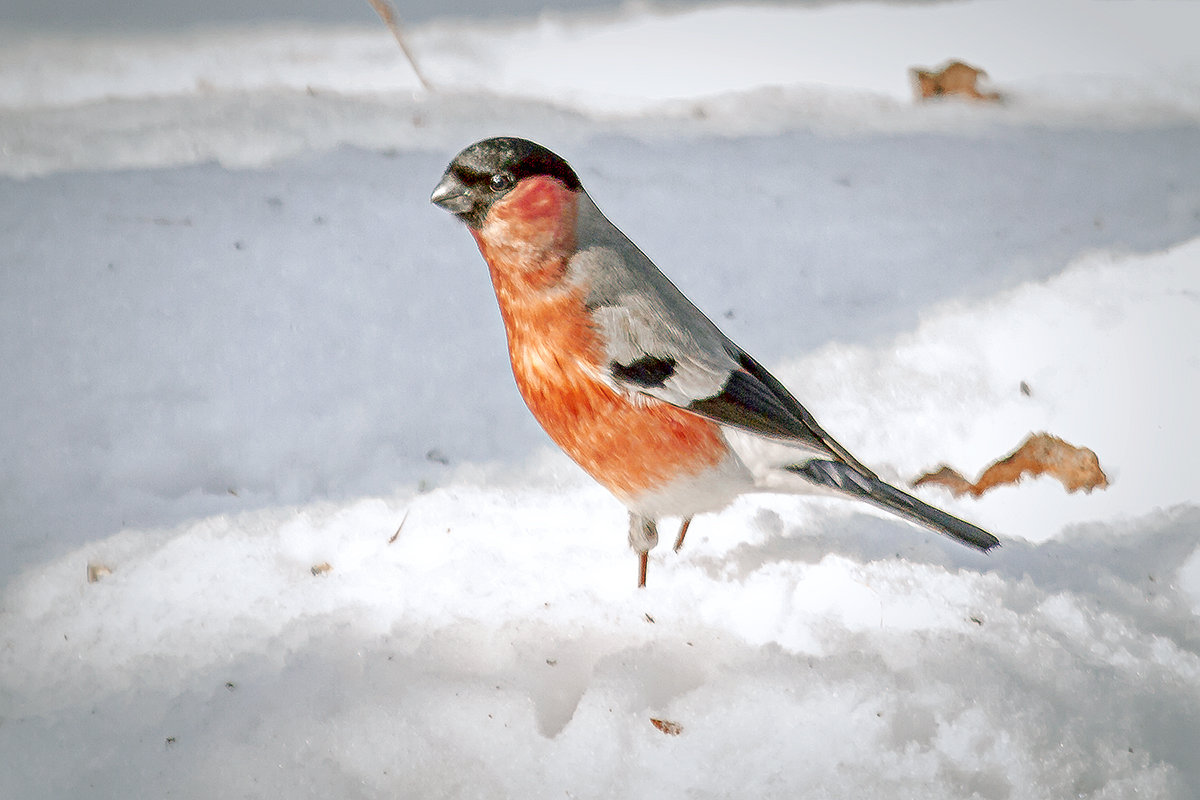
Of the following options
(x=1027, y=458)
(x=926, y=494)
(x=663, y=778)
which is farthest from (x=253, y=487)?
(x=1027, y=458)

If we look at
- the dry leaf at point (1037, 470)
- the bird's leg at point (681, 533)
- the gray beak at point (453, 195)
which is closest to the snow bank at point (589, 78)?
the gray beak at point (453, 195)

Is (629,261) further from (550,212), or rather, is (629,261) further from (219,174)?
(219,174)

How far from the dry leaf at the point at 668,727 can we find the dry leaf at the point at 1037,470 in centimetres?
94

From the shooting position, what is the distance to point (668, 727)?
63.1 inches

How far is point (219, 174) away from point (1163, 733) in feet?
9.24

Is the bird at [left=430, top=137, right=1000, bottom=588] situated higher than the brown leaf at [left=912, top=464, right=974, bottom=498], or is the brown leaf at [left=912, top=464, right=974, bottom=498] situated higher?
the bird at [left=430, top=137, right=1000, bottom=588]

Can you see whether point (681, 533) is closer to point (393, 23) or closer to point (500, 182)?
point (500, 182)

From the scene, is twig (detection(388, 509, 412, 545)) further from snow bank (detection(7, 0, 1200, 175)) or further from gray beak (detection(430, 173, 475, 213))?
snow bank (detection(7, 0, 1200, 175))

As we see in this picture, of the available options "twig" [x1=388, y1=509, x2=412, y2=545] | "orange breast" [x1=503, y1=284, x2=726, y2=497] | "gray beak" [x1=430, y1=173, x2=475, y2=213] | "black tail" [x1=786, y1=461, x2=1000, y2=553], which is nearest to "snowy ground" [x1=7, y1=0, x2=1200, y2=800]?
"twig" [x1=388, y1=509, x2=412, y2=545]

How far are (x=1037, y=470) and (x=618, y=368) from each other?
4.06ft

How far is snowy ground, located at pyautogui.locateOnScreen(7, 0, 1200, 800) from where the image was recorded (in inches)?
62.7

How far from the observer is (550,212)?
1644 millimetres

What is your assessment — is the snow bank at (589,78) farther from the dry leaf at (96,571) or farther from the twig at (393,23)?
the dry leaf at (96,571)

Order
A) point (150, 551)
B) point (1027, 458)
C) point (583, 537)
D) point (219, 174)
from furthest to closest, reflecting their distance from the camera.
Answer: point (219, 174), point (1027, 458), point (583, 537), point (150, 551)
